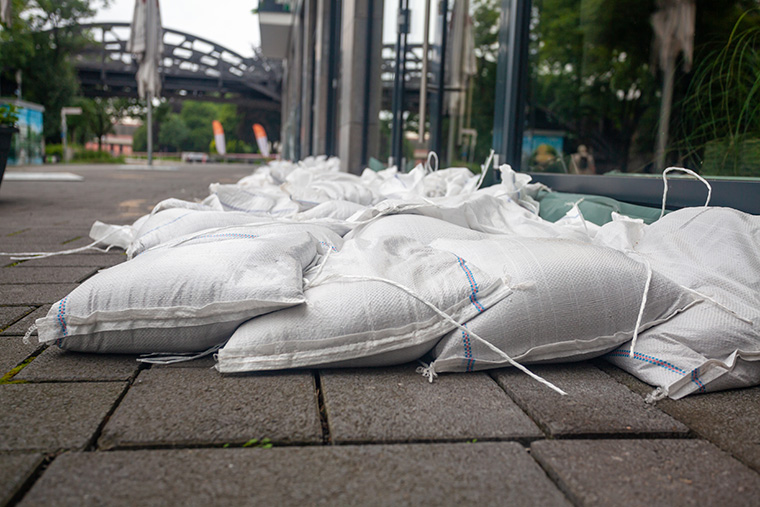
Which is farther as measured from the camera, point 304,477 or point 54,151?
point 54,151

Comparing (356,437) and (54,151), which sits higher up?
(54,151)

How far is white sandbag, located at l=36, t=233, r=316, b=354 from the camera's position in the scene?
3.98 feet

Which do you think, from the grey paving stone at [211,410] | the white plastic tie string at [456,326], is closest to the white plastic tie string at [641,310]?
the white plastic tie string at [456,326]

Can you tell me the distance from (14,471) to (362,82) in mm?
5642

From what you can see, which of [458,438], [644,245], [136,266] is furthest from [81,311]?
[644,245]

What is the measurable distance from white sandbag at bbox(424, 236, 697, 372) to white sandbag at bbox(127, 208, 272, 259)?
1.01 m

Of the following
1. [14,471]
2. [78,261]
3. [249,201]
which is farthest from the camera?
[249,201]

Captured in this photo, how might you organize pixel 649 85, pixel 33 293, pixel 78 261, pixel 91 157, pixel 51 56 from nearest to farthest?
pixel 33 293
pixel 649 85
pixel 78 261
pixel 51 56
pixel 91 157

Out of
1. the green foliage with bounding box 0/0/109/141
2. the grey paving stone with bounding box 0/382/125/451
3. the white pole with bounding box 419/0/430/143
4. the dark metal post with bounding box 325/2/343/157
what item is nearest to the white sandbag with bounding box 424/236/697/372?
the grey paving stone with bounding box 0/382/125/451

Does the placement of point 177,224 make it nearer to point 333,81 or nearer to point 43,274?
point 43,274

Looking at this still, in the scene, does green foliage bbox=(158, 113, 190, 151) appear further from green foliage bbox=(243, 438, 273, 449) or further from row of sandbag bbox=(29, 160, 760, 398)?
green foliage bbox=(243, 438, 273, 449)

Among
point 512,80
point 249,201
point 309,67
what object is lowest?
point 249,201

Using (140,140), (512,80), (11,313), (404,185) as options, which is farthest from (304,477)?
(140,140)

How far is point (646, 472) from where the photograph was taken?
32.5 inches
